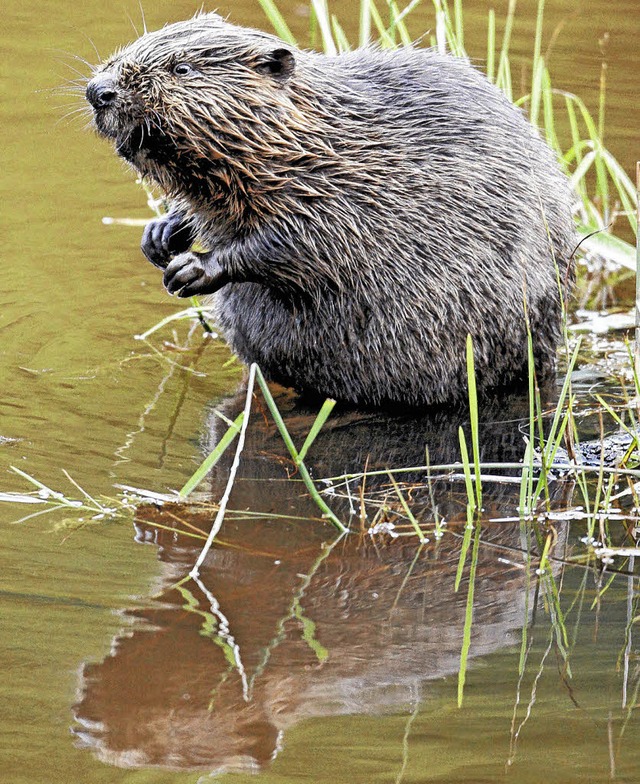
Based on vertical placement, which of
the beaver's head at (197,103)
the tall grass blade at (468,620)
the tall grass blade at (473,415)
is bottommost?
the tall grass blade at (468,620)

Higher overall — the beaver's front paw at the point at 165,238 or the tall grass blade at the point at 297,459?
the beaver's front paw at the point at 165,238

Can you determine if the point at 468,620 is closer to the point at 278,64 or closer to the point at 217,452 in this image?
the point at 217,452

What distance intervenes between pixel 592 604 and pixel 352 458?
3.64ft

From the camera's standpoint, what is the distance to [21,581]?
2908 mm

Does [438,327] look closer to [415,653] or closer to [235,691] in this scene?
[415,653]

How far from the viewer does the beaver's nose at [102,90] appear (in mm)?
3578

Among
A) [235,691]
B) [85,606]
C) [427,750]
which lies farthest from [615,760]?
[85,606]

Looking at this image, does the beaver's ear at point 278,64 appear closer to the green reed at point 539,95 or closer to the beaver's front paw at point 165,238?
the beaver's front paw at point 165,238

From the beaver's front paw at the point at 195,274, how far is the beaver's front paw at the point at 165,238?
343mm

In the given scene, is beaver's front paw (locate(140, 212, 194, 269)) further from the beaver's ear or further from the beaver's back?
the beaver's ear

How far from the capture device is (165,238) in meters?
4.27

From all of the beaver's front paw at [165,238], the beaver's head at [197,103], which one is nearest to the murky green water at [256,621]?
the beaver's front paw at [165,238]

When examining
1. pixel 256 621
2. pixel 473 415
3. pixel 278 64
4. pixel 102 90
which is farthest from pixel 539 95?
pixel 256 621

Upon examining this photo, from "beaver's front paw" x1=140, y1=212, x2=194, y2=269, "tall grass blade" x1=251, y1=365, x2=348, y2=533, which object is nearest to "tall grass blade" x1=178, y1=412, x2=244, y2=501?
"tall grass blade" x1=251, y1=365, x2=348, y2=533
